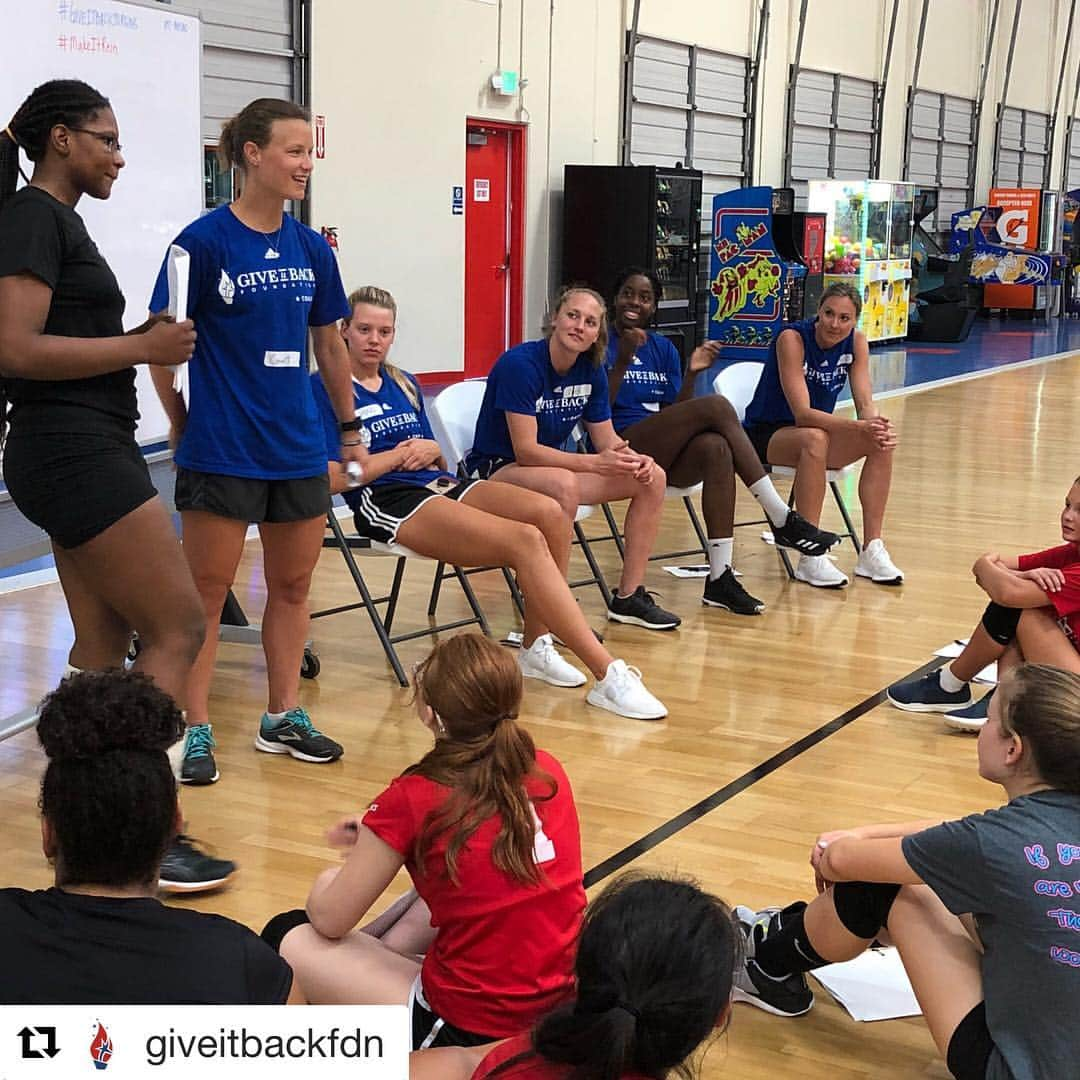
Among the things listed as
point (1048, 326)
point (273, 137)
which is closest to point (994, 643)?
point (273, 137)

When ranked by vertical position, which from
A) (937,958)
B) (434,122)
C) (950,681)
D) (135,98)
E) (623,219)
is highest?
(434,122)

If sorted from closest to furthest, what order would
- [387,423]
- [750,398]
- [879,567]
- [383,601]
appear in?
[387,423] < [383,601] < [879,567] < [750,398]

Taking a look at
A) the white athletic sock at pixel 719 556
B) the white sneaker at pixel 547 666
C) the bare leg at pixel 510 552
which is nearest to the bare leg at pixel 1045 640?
the bare leg at pixel 510 552

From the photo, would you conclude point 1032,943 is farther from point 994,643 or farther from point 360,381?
point 360,381

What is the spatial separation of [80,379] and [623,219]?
32.5 ft

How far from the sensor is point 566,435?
4.86 meters

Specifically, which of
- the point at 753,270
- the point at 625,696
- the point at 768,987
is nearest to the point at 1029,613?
the point at 625,696

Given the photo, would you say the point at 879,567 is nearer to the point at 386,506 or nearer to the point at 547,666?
the point at 547,666

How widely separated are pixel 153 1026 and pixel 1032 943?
107 centimetres

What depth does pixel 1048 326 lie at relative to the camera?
19.7 metres

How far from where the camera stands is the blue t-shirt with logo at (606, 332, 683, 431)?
5.45m

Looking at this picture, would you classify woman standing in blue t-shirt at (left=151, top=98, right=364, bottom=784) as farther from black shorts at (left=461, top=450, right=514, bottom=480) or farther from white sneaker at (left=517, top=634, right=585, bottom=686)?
black shorts at (left=461, top=450, right=514, bottom=480)

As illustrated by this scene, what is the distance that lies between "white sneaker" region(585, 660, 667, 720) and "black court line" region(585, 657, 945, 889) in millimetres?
388

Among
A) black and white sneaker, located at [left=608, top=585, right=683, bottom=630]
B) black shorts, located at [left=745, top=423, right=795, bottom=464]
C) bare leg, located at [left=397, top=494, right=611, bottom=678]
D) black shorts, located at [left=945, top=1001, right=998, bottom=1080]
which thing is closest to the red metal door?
black shorts, located at [left=745, top=423, right=795, bottom=464]
